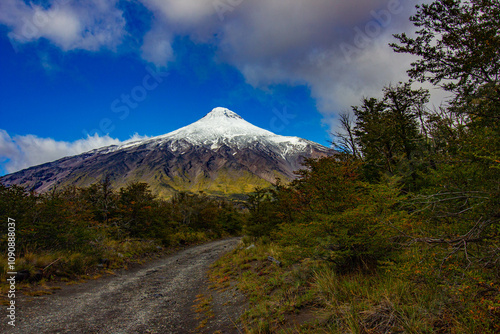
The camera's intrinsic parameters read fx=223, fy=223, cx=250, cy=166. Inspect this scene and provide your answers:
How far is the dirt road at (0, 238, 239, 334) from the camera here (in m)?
5.74

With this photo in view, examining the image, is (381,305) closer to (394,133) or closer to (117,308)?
(117,308)

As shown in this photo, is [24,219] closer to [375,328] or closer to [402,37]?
[375,328]

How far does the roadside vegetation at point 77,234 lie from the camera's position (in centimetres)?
952

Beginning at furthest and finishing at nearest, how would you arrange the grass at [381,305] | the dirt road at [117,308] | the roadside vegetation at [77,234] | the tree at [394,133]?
1. the tree at [394,133]
2. the roadside vegetation at [77,234]
3. the dirt road at [117,308]
4. the grass at [381,305]

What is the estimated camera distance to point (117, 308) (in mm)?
7305

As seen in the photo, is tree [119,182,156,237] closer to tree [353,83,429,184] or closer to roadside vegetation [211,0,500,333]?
roadside vegetation [211,0,500,333]

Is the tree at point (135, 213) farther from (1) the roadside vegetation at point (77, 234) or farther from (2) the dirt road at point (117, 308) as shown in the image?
(2) the dirt road at point (117, 308)

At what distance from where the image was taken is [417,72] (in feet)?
30.7

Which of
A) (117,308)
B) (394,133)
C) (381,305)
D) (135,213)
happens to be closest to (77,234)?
(117,308)

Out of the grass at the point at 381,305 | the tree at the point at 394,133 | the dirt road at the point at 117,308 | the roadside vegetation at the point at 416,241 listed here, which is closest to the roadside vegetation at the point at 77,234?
the dirt road at the point at 117,308

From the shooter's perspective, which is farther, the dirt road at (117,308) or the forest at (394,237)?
the dirt road at (117,308)

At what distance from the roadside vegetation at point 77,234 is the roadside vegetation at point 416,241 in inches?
266

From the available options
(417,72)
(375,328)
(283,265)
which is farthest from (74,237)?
(417,72)

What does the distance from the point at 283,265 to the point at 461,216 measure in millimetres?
6614
